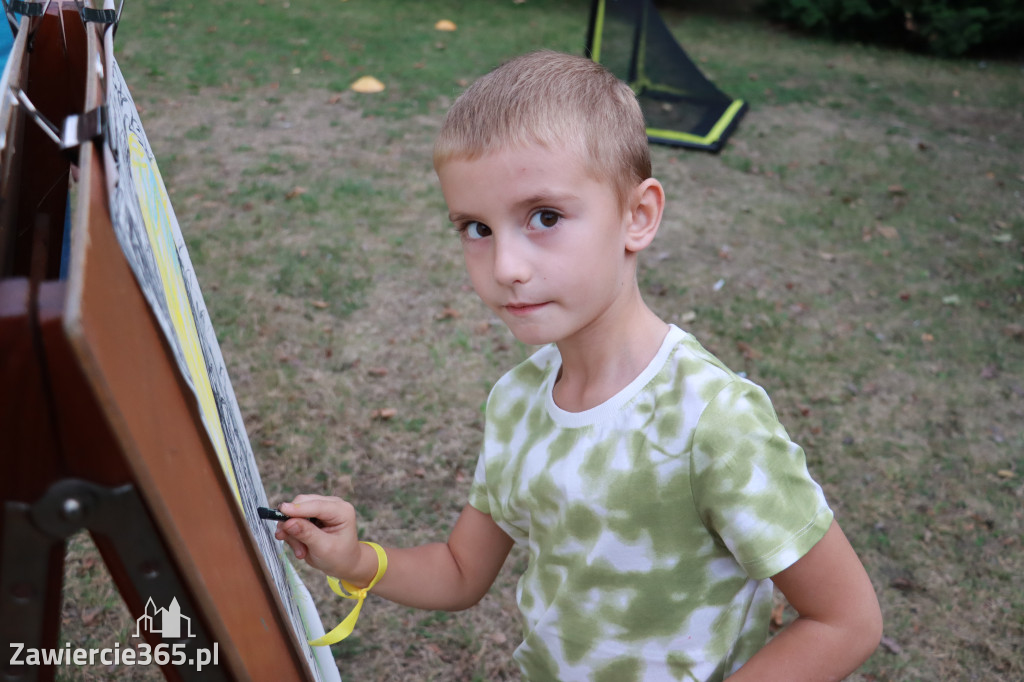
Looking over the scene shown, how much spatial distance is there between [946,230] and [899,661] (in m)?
3.77

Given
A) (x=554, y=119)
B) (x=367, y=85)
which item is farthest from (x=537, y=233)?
(x=367, y=85)

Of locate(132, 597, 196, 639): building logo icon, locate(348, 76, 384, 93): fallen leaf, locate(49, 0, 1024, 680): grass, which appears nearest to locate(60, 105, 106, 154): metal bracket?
locate(132, 597, 196, 639): building logo icon

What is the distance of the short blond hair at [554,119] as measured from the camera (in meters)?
1.25

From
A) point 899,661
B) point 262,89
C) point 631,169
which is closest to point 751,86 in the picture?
point 262,89

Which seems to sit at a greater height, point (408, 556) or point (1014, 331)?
point (408, 556)

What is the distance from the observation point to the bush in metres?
9.86

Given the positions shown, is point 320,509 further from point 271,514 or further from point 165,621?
point 165,621

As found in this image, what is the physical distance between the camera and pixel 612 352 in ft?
4.58

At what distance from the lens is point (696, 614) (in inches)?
53.6

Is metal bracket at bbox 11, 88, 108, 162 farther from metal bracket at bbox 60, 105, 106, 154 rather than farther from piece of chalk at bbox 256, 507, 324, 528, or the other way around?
piece of chalk at bbox 256, 507, 324, 528

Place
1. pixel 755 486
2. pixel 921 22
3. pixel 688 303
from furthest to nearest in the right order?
pixel 921 22 → pixel 688 303 → pixel 755 486

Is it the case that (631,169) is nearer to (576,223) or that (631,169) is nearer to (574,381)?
(576,223)

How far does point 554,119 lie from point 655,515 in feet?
2.02

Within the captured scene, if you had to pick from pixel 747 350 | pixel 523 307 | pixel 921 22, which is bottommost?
pixel 921 22
